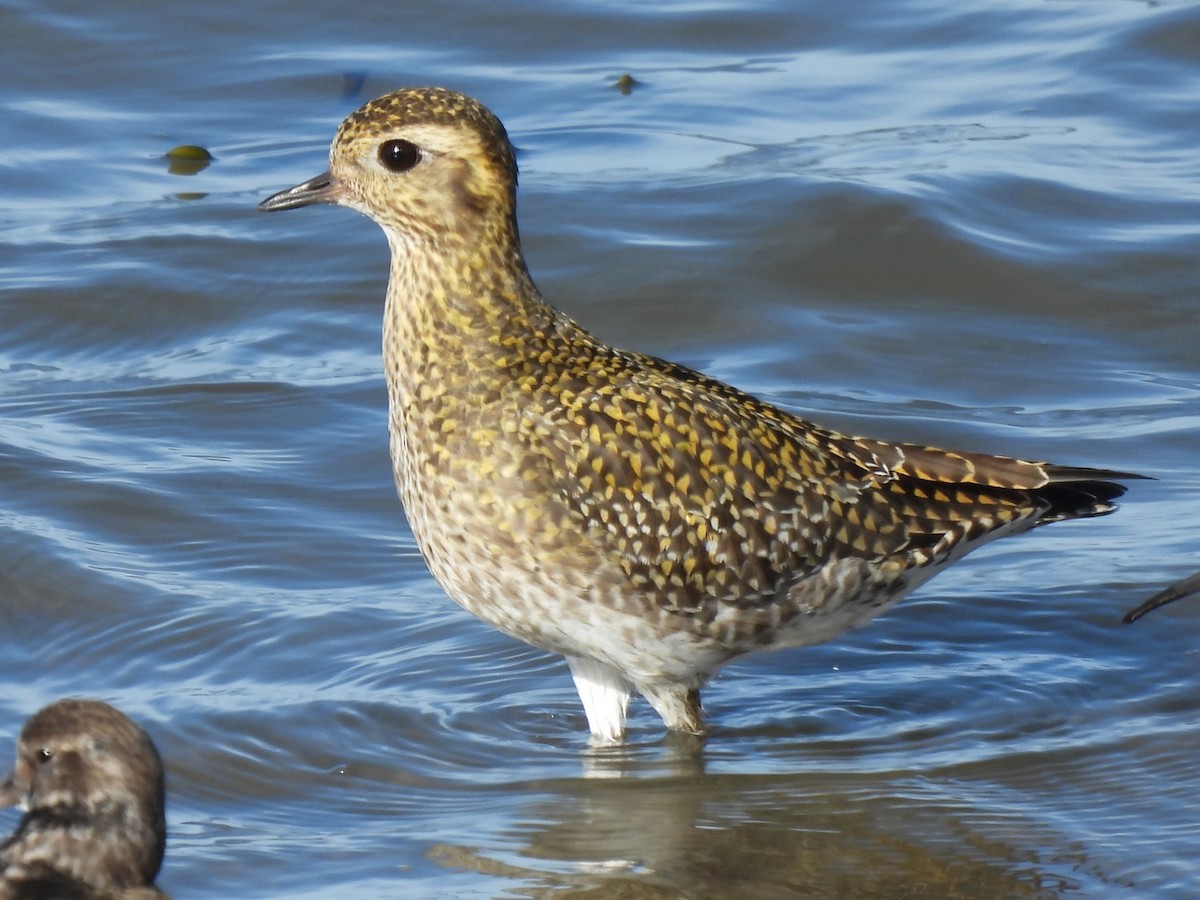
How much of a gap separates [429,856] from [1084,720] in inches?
104

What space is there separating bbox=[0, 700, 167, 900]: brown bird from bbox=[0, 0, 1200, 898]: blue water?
961 mm

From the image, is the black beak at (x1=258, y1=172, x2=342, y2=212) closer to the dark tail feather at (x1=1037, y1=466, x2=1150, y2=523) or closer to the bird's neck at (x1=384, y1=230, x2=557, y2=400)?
the bird's neck at (x1=384, y1=230, x2=557, y2=400)

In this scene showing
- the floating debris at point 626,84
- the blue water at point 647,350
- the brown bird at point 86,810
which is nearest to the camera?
the brown bird at point 86,810

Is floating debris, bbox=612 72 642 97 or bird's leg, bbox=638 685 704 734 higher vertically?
floating debris, bbox=612 72 642 97

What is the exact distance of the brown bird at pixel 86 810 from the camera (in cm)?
596

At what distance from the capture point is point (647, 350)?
1231 centimetres

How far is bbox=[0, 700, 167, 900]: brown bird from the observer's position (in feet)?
19.5

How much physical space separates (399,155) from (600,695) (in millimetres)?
2094

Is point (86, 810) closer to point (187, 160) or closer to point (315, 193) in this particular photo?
point (315, 193)

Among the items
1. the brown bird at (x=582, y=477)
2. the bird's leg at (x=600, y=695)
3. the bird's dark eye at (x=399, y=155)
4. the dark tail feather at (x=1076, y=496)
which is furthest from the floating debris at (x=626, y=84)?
the bird's leg at (x=600, y=695)

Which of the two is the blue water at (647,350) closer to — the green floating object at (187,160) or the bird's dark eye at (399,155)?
the green floating object at (187,160)

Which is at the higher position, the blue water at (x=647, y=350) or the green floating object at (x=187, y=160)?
the green floating object at (x=187, y=160)

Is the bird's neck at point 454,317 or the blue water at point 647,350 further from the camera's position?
the bird's neck at point 454,317

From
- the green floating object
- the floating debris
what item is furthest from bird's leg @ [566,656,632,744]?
the floating debris
